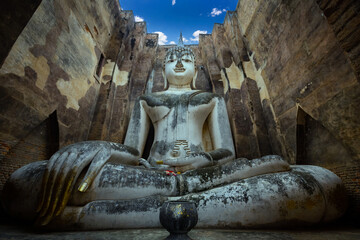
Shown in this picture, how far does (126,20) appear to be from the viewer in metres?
5.47

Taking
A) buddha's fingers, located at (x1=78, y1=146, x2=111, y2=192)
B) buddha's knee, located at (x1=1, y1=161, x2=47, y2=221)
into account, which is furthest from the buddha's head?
buddha's knee, located at (x1=1, y1=161, x2=47, y2=221)

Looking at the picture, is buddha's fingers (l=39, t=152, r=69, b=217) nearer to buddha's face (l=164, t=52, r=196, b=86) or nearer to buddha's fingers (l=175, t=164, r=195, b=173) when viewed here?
buddha's fingers (l=175, t=164, r=195, b=173)

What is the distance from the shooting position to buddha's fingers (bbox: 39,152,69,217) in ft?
4.77

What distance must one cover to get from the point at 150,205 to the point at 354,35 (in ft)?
7.54

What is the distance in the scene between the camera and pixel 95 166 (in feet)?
5.60

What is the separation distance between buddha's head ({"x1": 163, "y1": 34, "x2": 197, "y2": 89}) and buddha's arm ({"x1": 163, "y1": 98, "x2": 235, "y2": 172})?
881 mm

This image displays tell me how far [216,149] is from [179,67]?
77.1 inches

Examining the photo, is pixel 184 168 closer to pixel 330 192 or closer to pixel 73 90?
pixel 330 192

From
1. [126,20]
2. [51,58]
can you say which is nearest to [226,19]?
[126,20]

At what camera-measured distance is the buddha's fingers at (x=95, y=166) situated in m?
1.57

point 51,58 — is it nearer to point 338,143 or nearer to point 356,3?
point 356,3

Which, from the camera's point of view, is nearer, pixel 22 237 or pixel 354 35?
pixel 22 237

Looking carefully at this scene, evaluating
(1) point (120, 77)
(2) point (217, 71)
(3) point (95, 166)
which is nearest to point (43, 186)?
(3) point (95, 166)

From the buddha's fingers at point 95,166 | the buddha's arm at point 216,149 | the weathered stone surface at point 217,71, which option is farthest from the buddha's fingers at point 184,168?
the weathered stone surface at point 217,71
